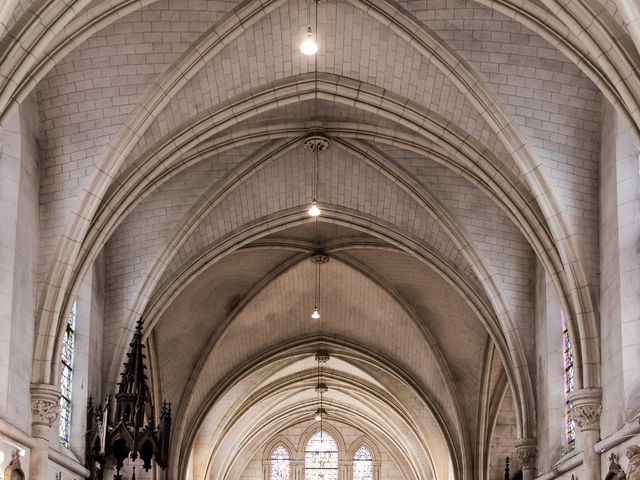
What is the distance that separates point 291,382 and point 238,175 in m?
17.1

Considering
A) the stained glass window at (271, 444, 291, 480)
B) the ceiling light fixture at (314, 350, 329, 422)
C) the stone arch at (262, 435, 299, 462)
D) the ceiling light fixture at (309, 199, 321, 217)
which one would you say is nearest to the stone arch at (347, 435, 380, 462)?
the ceiling light fixture at (314, 350, 329, 422)

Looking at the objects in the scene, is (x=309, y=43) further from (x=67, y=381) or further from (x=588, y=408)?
(x=67, y=381)

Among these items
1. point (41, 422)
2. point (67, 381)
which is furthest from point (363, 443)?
point (41, 422)

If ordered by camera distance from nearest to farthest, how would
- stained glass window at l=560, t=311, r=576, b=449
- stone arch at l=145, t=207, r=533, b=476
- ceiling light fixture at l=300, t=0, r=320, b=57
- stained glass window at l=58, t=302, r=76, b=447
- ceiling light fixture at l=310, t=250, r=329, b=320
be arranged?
ceiling light fixture at l=300, t=0, r=320, b=57
stained glass window at l=58, t=302, r=76, b=447
stained glass window at l=560, t=311, r=576, b=449
stone arch at l=145, t=207, r=533, b=476
ceiling light fixture at l=310, t=250, r=329, b=320

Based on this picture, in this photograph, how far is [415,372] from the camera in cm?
3412

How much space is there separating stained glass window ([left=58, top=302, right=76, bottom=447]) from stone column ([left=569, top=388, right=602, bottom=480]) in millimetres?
10098

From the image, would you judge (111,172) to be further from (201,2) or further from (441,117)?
(441,117)

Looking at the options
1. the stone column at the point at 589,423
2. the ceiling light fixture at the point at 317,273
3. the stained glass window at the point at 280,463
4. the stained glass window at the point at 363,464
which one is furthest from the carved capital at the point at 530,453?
the stained glass window at the point at 280,463

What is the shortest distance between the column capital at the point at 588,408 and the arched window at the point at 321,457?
29.0 m

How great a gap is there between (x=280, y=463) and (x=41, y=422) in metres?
29.2

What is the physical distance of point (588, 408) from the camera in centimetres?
1903

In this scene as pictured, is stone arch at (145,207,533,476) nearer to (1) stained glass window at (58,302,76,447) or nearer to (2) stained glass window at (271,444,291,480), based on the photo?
(1) stained glass window at (58,302,76,447)

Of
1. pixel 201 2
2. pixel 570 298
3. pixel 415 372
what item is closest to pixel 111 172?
pixel 201 2

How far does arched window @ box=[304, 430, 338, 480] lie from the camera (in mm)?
47156
